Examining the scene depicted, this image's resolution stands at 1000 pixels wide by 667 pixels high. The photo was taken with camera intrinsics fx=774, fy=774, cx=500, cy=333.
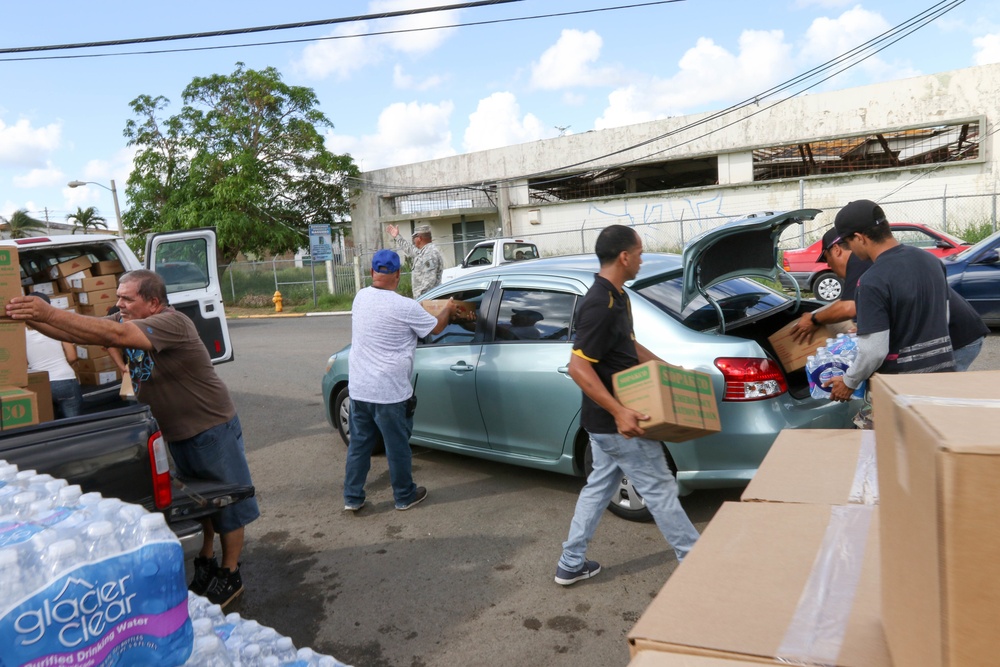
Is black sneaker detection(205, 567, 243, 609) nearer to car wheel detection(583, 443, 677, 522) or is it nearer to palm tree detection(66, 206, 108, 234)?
car wheel detection(583, 443, 677, 522)

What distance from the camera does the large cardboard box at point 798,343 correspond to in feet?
14.6

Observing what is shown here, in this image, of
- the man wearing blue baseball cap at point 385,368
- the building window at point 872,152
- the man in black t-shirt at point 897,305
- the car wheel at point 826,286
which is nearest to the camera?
the man in black t-shirt at point 897,305

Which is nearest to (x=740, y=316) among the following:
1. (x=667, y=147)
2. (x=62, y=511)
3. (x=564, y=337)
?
(x=564, y=337)

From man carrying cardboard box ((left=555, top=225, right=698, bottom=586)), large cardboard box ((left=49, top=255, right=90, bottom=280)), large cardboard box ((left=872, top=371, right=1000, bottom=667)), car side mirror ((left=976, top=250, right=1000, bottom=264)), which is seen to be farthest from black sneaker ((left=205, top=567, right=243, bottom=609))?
car side mirror ((left=976, top=250, right=1000, bottom=264))

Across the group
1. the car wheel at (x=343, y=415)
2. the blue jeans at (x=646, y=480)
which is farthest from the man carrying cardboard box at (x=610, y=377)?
the car wheel at (x=343, y=415)

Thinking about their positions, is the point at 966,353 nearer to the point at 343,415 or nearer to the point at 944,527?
the point at 944,527

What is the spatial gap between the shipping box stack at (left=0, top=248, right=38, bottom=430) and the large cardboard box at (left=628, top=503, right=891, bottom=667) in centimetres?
353

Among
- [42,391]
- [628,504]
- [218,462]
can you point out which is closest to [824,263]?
[628,504]

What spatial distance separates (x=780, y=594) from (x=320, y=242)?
2637 cm

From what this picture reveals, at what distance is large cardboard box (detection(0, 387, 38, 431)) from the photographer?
3.91m

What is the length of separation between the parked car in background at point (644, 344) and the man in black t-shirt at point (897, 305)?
0.92 metres

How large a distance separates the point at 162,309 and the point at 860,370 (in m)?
3.61

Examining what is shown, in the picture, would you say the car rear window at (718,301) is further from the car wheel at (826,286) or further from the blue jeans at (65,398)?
the car wheel at (826,286)

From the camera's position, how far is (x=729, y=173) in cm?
2608
